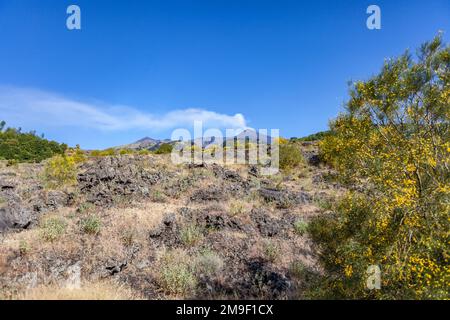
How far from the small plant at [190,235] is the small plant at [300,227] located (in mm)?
4042

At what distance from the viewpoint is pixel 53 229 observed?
11.7m

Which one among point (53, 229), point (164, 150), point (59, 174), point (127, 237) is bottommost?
point (127, 237)

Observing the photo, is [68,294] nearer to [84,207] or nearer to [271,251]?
[271,251]

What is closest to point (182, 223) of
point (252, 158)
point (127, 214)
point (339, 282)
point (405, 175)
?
point (127, 214)

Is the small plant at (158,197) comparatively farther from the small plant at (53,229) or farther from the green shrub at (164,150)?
the green shrub at (164,150)

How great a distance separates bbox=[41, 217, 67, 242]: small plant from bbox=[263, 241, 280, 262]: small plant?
712 cm

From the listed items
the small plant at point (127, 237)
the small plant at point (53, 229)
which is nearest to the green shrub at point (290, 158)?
the small plant at point (127, 237)

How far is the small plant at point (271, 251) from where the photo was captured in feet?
37.3

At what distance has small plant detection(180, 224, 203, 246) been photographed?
12266mm

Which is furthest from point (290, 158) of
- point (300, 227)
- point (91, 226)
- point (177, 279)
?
point (177, 279)

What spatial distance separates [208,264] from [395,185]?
19.4 ft

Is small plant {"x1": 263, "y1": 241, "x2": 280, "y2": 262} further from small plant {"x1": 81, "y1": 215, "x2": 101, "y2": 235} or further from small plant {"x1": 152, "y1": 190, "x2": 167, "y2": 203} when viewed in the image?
small plant {"x1": 152, "y1": 190, "x2": 167, "y2": 203}

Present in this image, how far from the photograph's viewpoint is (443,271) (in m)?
5.70

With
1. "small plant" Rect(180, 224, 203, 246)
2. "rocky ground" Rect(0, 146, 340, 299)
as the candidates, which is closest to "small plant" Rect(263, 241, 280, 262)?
"rocky ground" Rect(0, 146, 340, 299)
